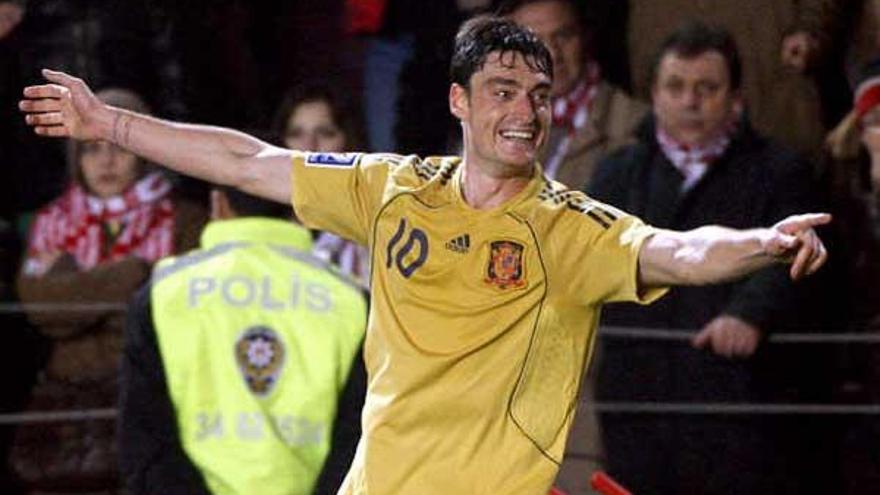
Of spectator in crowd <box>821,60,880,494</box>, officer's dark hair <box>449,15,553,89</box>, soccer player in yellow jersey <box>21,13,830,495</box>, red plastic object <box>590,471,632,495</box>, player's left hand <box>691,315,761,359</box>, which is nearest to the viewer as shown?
soccer player in yellow jersey <box>21,13,830,495</box>

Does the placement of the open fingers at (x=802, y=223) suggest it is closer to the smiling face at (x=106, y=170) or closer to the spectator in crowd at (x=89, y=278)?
the spectator in crowd at (x=89, y=278)

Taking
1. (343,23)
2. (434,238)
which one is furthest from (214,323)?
(343,23)

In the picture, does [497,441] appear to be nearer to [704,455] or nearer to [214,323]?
[214,323]

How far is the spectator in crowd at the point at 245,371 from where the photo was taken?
7.46 metres

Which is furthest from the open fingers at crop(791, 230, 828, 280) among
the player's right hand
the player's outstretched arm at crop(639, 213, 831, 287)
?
the player's right hand

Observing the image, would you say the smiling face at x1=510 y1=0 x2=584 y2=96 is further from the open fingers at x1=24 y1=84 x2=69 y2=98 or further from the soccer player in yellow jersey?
the open fingers at x1=24 y1=84 x2=69 y2=98

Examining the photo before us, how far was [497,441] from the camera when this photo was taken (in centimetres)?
623

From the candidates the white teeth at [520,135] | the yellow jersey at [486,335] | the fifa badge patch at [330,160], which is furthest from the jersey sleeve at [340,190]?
the white teeth at [520,135]

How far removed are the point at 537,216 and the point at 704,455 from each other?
7.19 ft

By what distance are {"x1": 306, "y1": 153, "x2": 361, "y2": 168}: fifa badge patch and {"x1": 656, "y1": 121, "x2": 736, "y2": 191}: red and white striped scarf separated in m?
1.99

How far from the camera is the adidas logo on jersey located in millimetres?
6352

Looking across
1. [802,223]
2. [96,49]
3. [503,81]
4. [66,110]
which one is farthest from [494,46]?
[96,49]

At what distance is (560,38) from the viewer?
8797mm

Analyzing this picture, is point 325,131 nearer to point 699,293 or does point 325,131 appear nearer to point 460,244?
point 699,293
